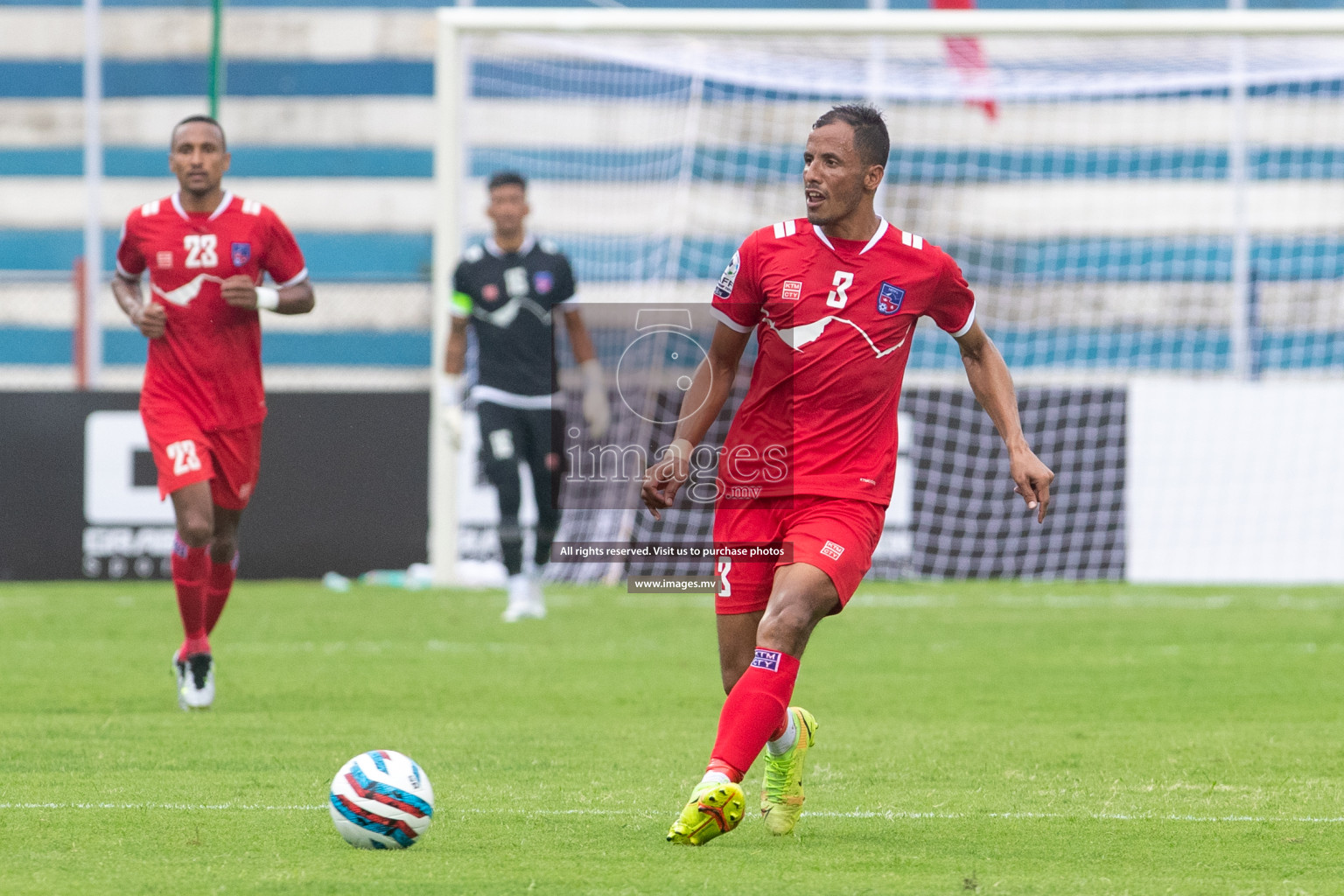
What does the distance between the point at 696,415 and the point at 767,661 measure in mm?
823

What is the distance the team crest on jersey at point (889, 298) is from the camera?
563cm

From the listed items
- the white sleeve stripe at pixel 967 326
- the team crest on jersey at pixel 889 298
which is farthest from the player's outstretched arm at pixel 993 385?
the team crest on jersey at pixel 889 298

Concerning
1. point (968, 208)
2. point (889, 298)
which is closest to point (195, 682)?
point (889, 298)

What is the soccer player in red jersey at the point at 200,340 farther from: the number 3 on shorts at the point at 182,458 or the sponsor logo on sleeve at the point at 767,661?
the sponsor logo on sleeve at the point at 767,661

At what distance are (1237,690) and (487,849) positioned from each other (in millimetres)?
5095

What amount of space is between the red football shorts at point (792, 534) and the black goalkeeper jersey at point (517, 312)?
6.52 meters

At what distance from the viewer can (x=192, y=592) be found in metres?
8.32

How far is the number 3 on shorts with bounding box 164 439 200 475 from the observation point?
819 cm

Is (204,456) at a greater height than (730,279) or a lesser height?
lesser

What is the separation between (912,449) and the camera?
47.8ft

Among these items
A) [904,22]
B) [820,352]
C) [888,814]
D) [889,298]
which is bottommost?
[888,814]

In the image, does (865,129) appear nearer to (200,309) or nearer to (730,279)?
(730,279)

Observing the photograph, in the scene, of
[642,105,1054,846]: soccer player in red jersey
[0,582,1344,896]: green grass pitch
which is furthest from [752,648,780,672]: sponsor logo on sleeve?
[0,582,1344,896]: green grass pitch

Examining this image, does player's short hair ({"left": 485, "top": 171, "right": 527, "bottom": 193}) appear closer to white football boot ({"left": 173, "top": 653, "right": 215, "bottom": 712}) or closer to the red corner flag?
white football boot ({"left": 173, "top": 653, "right": 215, "bottom": 712})
